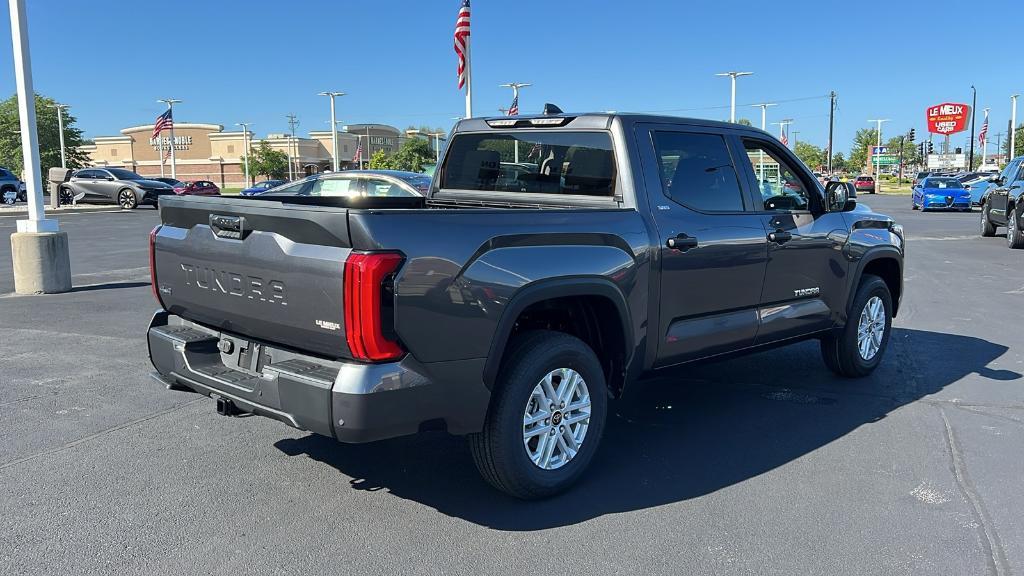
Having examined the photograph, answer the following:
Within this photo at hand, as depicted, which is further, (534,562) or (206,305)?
(206,305)

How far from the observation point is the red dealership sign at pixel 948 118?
87.0 m

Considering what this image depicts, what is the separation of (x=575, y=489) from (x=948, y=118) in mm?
96572

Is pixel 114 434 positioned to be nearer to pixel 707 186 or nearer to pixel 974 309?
pixel 707 186

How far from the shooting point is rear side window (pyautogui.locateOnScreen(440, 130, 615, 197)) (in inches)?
188

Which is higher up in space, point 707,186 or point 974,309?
point 707,186

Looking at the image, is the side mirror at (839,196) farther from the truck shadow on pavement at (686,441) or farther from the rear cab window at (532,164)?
the rear cab window at (532,164)

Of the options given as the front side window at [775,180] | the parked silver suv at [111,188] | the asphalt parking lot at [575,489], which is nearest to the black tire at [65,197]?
the parked silver suv at [111,188]

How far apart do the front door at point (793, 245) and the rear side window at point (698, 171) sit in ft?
0.74

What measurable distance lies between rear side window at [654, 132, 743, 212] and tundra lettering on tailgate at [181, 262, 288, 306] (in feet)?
7.34

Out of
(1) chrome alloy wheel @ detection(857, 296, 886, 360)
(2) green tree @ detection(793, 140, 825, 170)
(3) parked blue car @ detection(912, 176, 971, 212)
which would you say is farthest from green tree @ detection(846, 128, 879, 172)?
(1) chrome alloy wheel @ detection(857, 296, 886, 360)

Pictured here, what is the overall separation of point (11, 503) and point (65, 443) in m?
0.86

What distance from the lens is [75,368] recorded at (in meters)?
6.53

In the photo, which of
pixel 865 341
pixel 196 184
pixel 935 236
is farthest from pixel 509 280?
pixel 196 184

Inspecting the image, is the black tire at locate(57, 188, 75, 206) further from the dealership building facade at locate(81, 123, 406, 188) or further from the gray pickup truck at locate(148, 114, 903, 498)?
the dealership building facade at locate(81, 123, 406, 188)
